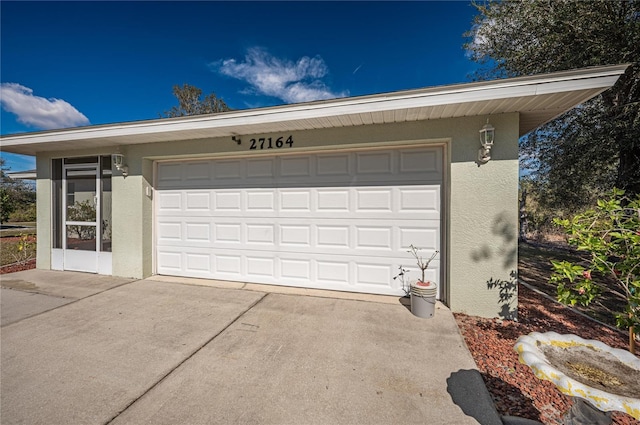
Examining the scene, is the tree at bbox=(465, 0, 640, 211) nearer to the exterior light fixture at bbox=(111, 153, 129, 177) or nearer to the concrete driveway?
the concrete driveway

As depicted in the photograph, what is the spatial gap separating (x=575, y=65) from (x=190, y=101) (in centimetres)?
1630

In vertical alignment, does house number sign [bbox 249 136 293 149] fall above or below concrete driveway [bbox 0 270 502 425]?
above

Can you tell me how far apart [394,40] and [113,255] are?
7903 mm

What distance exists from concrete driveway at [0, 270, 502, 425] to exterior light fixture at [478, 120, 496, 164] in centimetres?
214

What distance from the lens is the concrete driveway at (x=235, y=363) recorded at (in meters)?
1.87

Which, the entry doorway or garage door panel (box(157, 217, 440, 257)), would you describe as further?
the entry doorway

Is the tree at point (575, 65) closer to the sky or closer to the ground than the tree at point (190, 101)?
closer to the ground

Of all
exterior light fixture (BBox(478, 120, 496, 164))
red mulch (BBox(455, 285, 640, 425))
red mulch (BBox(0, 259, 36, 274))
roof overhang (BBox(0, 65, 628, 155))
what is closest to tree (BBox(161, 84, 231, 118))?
red mulch (BBox(0, 259, 36, 274))

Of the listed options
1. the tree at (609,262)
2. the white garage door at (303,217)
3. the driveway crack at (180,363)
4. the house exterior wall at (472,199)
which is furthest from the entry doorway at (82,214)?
the tree at (609,262)

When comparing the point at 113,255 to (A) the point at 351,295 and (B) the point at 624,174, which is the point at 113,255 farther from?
(B) the point at 624,174

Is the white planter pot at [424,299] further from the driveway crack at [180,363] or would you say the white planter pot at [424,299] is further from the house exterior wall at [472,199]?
the driveway crack at [180,363]

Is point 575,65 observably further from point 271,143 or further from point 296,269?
point 296,269

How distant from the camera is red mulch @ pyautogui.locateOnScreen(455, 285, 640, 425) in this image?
1913 millimetres

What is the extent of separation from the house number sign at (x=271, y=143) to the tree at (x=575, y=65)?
16.6 ft
